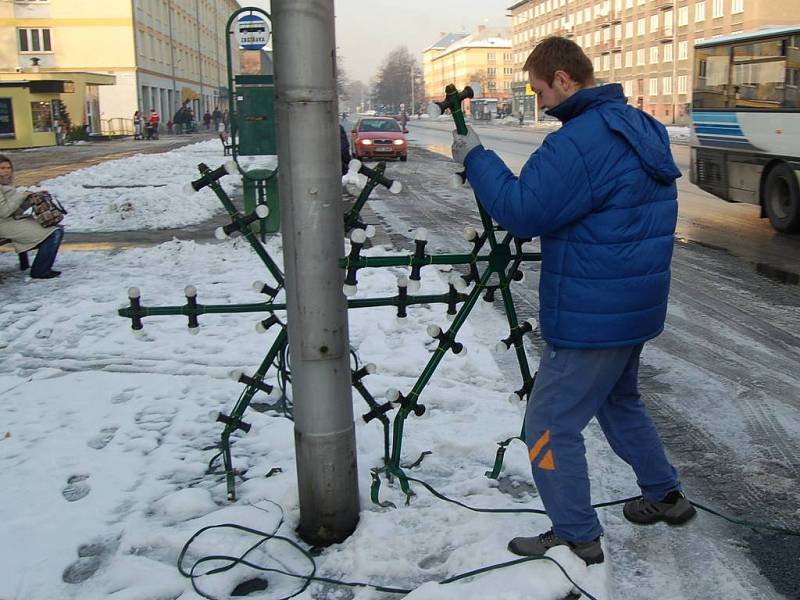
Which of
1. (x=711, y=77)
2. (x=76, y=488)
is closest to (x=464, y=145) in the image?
(x=76, y=488)

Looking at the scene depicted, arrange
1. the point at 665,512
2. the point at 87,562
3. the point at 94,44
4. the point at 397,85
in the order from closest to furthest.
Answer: the point at 87,562 < the point at 665,512 < the point at 94,44 < the point at 397,85

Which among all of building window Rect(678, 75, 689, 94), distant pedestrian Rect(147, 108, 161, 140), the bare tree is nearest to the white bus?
distant pedestrian Rect(147, 108, 161, 140)

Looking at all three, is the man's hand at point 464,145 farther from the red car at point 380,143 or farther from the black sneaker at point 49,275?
the red car at point 380,143

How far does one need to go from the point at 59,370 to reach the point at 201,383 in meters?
1.10

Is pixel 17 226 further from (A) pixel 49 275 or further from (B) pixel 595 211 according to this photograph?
(B) pixel 595 211

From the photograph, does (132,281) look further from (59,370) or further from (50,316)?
(59,370)

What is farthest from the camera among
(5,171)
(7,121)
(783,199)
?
(7,121)

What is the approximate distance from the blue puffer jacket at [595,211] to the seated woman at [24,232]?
23.1 feet

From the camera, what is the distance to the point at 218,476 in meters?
4.01

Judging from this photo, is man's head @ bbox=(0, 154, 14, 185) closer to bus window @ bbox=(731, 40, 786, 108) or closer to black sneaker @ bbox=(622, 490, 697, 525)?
black sneaker @ bbox=(622, 490, 697, 525)

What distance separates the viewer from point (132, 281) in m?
8.62

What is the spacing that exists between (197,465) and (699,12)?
69.6m

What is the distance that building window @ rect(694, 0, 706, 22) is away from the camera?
212ft

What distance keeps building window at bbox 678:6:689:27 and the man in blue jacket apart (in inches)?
2817
